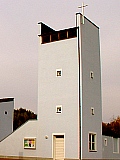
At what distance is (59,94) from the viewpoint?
1008 inches

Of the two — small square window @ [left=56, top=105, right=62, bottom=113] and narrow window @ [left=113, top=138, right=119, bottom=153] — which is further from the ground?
small square window @ [left=56, top=105, right=62, bottom=113]

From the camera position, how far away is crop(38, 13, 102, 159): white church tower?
24.7m

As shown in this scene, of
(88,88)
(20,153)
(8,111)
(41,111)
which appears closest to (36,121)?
(41,111)

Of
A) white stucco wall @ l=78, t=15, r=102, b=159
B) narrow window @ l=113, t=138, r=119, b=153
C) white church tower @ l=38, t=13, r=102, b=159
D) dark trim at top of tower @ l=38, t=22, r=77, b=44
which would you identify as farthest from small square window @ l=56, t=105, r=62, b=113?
narrow window @ l=113, t=138, r=119, b=153

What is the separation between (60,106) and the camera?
1001 inches

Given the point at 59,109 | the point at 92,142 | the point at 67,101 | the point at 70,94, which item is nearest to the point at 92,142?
the point at 92,142

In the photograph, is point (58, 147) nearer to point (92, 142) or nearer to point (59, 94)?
point (92, 142)

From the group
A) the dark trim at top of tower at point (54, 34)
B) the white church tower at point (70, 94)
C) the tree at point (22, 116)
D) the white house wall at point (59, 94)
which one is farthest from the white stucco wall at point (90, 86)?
the tree at point (22, 116)

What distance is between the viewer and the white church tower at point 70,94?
2472cm

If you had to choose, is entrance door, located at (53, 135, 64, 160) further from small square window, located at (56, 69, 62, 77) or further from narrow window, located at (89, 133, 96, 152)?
small square window, located at (56, 69, 62, 77)

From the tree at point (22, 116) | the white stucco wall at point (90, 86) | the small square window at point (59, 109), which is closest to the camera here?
the white stucco wall at point (90, 86)

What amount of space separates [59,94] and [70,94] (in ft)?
3.01

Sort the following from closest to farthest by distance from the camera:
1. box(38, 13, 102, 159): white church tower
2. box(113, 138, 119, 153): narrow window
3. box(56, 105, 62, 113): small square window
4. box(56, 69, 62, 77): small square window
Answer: box(38, 13, 102, 159): white church tower
box(56, 105, 62, 113): small square window
box(56, 69, 62, 77): small square window
box(113, 138, 119, 153): narrow window

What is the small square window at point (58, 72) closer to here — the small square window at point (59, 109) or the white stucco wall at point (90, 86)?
the white stucco wall at point (90, 86)
